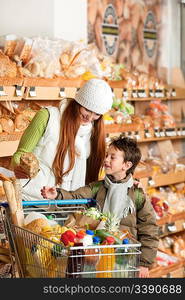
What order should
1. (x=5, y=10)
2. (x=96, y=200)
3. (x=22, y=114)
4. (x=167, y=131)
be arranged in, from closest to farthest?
(x=96, y=200) < (x=22, y=114) < (x=5, y=10) < (x=167, y=131)

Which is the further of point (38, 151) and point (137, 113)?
Answer: point (137, 113)

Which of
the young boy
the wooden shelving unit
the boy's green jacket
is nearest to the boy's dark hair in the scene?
the young boy

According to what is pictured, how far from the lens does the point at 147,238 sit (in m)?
3.53

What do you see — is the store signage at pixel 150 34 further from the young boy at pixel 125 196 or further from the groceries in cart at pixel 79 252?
the groceries in cart at pixel 79 252

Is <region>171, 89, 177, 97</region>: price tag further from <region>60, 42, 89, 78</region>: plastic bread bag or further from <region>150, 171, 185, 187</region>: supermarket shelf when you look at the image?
<region>60, 42, 89, 78</region>: plastic bread bag

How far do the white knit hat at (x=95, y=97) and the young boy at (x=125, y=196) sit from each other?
0.20m

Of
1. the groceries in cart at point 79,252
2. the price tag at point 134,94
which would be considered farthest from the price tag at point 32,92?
the groceries in cart at point 79,252

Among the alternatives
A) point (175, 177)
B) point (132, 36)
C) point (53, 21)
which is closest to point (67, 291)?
point (53, 21)

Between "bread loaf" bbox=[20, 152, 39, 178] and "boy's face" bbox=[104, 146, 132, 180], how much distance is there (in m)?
0.38

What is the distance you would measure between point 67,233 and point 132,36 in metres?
4.79

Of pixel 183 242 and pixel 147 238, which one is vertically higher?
pixel 147 238

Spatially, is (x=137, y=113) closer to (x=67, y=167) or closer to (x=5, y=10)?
(x=5, y=10)

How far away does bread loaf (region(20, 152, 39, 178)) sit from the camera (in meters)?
3.47

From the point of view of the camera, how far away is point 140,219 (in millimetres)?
3555
